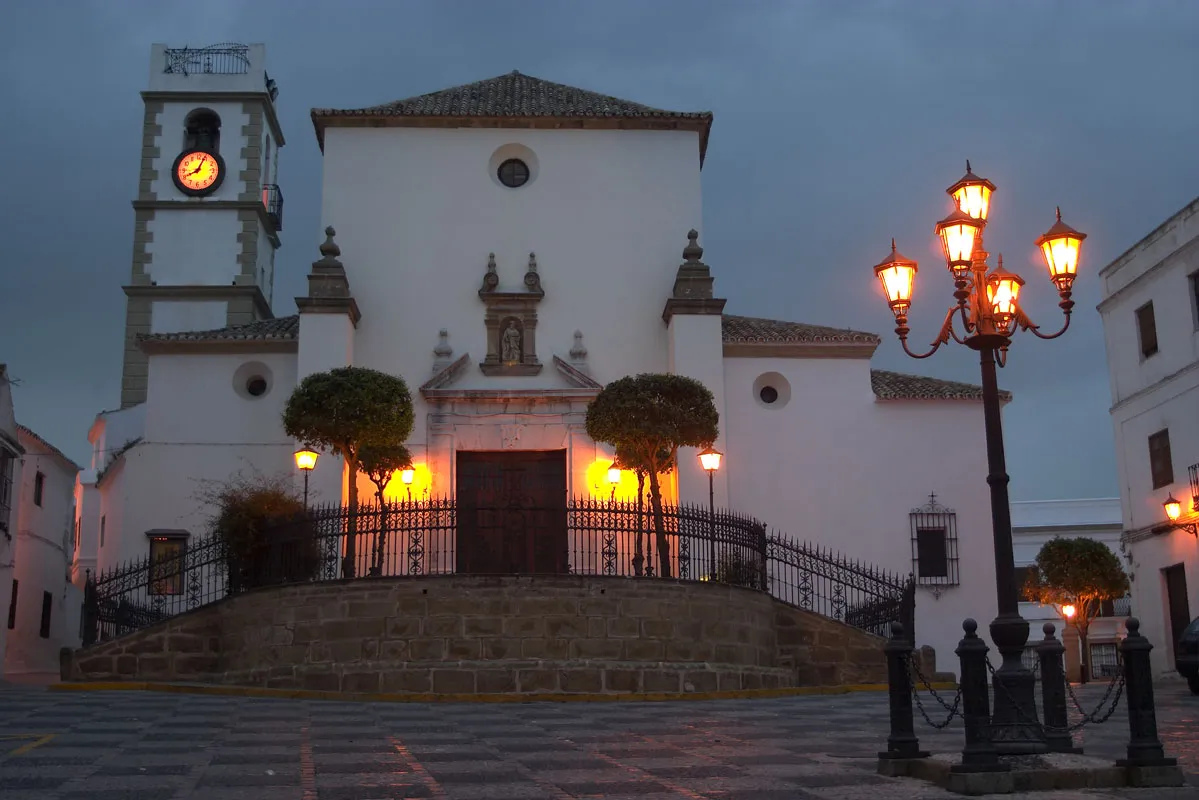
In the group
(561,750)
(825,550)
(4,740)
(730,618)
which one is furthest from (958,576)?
(4,740)

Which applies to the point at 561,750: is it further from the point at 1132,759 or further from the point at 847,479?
the point at 847,479

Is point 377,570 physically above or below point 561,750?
above

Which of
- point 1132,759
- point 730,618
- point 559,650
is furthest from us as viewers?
point 730,618

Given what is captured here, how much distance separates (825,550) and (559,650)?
953 centimetres

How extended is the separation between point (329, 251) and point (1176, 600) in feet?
49.5

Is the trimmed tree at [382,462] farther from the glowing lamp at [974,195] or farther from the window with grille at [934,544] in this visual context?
the glowing lamp at [974,195]

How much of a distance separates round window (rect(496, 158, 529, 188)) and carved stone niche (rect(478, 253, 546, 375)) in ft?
5.77

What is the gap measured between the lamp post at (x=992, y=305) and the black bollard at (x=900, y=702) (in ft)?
1.59

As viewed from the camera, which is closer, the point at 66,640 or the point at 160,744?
the point at 160,744

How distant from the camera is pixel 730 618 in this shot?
15.5 metres

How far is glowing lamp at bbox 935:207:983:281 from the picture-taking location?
8.67m

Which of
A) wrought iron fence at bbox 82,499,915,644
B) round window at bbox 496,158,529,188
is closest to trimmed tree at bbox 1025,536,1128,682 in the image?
wrought iron fence at bbox 82,499,915,644

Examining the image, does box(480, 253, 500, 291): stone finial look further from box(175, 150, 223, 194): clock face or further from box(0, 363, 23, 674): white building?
box(175, 150, 223, 194): clock face

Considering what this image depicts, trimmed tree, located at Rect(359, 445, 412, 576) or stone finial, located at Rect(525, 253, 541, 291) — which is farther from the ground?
stone finial, located at Rect(525, 253, 541, 291)
